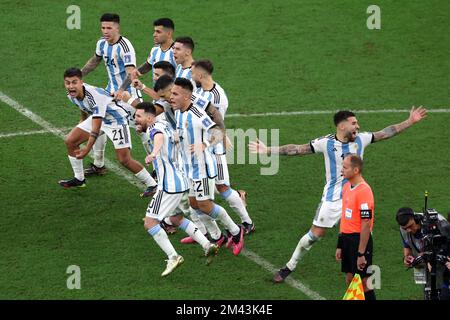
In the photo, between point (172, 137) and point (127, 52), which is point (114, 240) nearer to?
point (172, 137)

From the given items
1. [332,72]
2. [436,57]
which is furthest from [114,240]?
[436,57]

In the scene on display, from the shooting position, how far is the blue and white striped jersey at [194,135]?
538 inches

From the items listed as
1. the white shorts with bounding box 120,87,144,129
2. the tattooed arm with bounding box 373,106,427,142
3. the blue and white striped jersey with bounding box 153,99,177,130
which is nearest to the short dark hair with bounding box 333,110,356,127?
→ the tattooed arm with bounding box 373,106,427,142

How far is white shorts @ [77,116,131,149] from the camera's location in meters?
16.0

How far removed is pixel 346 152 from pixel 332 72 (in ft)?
25.2

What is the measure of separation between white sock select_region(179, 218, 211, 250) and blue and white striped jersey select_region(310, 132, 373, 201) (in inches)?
63.8

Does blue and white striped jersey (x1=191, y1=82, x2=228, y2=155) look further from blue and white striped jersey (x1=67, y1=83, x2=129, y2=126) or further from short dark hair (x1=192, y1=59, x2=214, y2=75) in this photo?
blue and white striped jersey (x1=67, y1=83, x2=129, y2=126)

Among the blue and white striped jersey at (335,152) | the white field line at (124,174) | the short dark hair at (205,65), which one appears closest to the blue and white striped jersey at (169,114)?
the short dark hair at (205,65)

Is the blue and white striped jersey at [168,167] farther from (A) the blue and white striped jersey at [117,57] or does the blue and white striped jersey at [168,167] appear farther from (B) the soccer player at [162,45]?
(A) the blue and white striped jersey at [117,57]

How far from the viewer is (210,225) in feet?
47.0

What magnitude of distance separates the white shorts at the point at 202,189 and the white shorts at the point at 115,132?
239cm

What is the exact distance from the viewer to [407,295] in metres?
13.0

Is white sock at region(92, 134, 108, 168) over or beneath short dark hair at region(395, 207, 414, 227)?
over

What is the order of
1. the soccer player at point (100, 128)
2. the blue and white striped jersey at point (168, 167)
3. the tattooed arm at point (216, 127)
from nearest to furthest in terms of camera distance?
the blue and white striped jersey at point (168, 167) < the tattooed arm at point (216, 127) < the soccer player at point (100, 128)
